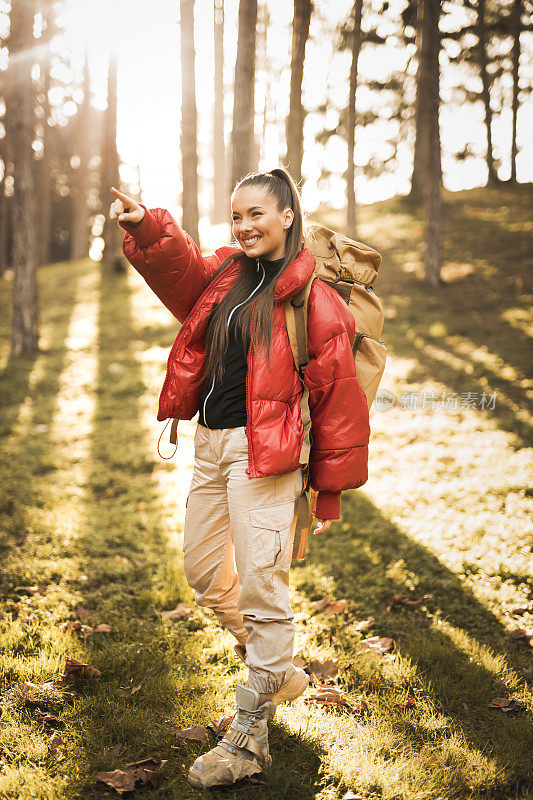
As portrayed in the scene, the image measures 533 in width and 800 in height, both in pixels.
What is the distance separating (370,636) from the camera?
382 cm

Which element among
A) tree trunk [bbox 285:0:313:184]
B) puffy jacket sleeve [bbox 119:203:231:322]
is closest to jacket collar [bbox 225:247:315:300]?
puffy jacket sleeve [bbox 119:203:231:322]

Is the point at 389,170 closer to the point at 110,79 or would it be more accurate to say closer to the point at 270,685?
the point at 110,79

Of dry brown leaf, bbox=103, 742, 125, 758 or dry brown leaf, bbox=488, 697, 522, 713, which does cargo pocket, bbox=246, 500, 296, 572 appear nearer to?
dry brown leaf, bbox=103, 742, 125, 758

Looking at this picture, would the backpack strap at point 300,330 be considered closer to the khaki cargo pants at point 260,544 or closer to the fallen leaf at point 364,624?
the khaki cargo pants at point 260,544

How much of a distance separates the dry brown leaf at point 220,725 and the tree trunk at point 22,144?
999 cm

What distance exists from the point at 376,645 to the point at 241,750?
1.29 m

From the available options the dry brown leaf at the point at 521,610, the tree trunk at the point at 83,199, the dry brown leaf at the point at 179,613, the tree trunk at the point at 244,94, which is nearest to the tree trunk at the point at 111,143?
the tree trunk at the point at 83,199

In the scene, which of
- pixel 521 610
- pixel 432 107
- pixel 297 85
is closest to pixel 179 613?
pixel 521 610

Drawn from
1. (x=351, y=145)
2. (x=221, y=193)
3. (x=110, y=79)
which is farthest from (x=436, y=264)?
(x=221, y=193)

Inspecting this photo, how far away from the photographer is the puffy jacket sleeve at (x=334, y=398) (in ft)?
8.65

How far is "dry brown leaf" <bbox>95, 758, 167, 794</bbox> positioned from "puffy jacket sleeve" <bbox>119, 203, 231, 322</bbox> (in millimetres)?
2046

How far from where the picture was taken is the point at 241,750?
8.65 ft

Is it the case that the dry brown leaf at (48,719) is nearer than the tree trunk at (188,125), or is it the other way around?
the dry brown leaf at (48,719)

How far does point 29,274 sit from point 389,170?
1729 cm
